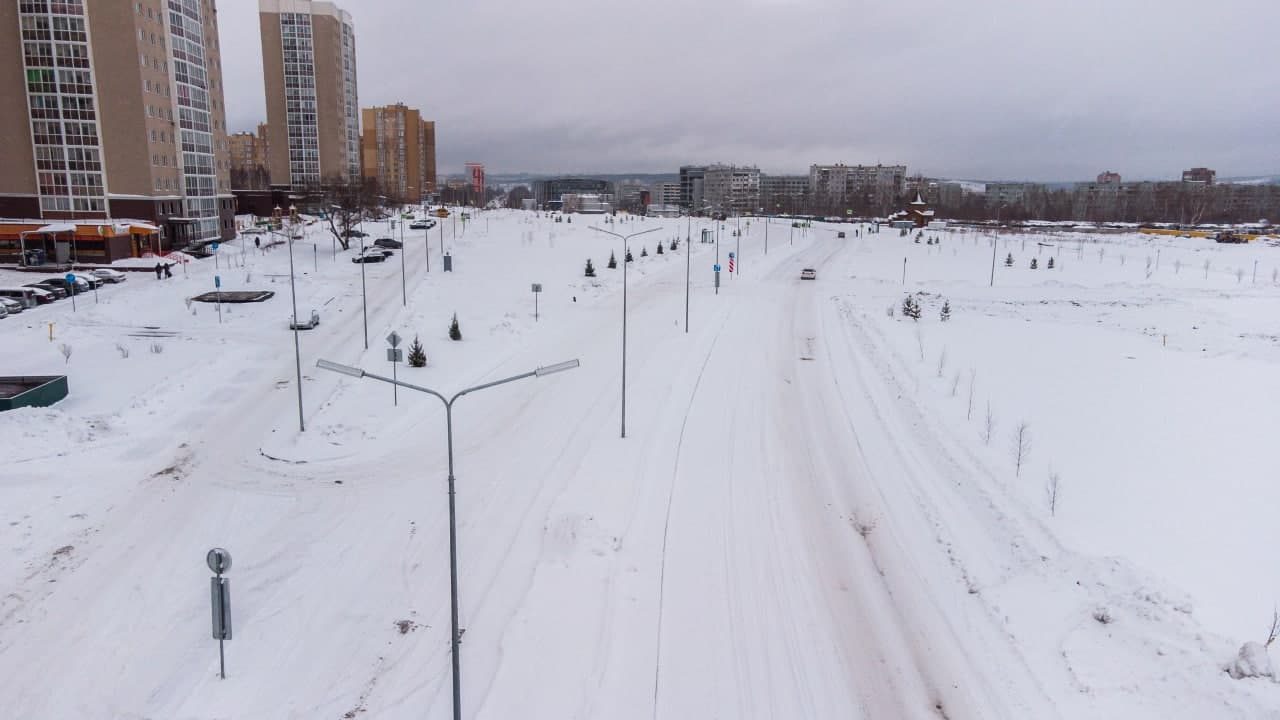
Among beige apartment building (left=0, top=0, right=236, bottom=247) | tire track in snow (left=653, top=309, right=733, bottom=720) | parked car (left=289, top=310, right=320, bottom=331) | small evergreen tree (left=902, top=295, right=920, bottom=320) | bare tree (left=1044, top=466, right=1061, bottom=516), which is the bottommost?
tire track in snow (left=653, top=309, right=733, bottom=720)

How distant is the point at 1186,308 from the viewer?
45906 mm

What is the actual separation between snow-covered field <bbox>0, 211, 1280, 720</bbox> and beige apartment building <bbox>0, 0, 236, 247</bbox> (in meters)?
26.7

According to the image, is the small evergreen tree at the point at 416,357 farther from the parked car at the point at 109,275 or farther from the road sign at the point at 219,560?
the parked car at the point at 109,275

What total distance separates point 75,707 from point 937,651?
43.2 ft

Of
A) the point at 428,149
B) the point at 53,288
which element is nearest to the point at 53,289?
the point at 53,288

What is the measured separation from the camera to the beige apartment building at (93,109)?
176 feet

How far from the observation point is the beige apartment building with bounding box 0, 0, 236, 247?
2111 inches

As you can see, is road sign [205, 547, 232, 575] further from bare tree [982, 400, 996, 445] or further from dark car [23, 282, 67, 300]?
dark car [23, 282, 67, 300]

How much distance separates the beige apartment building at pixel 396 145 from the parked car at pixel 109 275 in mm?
129322

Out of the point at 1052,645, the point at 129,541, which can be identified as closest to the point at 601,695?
the point at 1052,645

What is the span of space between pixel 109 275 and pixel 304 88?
68.2 m

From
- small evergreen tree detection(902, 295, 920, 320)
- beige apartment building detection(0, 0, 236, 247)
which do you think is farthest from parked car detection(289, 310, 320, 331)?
small evergreen tree detection(902, 295, 920, 320)

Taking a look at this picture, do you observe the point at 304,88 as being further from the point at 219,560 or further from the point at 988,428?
the point at 219,560

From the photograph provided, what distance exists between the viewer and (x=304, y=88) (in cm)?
10681
